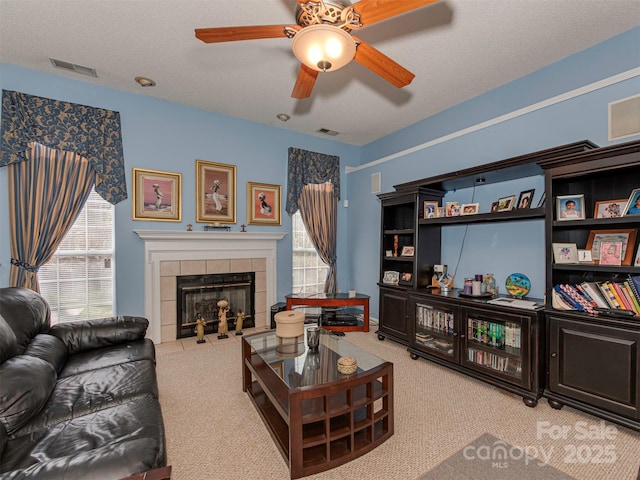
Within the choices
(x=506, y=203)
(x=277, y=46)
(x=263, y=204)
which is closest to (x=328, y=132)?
(x=263, y=204)

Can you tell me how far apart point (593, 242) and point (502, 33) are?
192 cm

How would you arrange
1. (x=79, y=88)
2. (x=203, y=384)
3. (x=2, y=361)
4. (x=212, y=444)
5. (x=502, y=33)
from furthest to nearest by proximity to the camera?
(x=79, y=88) < (x=203, y=384) < (x=502, y=33) < (x=212, y=444) < (x=2, y=361)

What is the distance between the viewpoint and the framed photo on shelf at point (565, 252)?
241cm

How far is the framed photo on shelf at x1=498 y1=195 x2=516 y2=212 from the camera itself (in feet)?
9.86

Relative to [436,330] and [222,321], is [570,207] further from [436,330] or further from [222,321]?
[222,321]

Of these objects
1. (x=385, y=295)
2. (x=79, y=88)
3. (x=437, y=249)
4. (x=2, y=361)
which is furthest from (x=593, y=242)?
(x=79, y=88)

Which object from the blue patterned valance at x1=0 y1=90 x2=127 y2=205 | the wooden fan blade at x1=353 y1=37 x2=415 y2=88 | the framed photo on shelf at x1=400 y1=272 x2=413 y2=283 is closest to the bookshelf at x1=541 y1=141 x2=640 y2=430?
the wooden fan blade at x1=353 y1=37 x2=415 y2=88

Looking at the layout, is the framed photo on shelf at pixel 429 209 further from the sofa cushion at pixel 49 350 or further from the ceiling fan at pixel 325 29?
the sofa cushion at pixel 49 350

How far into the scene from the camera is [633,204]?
86.0 inches

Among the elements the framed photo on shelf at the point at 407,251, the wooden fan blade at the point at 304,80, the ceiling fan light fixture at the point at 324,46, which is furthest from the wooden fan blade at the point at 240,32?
the framed photo on shelf at the point at 407,251

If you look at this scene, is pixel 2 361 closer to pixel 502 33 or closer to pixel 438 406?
pixel 438 406

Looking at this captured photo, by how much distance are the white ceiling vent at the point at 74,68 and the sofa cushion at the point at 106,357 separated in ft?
9.42

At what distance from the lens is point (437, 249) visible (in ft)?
12.6

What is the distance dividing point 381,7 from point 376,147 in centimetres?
374
